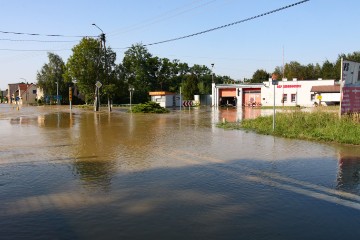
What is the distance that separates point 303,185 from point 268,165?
2351mm

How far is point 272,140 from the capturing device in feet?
52.5

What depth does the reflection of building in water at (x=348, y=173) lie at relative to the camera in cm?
793

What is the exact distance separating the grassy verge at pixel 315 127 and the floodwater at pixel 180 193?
6.69ft

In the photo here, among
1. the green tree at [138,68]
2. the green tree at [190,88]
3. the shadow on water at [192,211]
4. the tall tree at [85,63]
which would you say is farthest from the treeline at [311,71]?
the shadow on water at [192,211]

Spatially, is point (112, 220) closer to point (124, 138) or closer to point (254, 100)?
point (124, 138)

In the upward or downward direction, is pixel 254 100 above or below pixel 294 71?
below

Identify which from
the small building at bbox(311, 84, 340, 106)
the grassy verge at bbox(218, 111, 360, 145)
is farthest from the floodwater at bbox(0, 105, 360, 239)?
the small building at bbox(311, 84, 340, 106)

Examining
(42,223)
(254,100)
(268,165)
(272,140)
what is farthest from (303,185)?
(254,100)

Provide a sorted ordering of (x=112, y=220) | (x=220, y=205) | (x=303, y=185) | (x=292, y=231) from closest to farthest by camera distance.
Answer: (x=292, y=231)
(x=112, y=220)
(x=220, y=205)
(x=303, y=185)

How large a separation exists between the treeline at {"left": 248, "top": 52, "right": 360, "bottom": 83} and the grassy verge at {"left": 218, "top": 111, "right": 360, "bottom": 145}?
70.6m

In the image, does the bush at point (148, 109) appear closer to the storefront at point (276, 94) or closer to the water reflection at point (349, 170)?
the storefront at point (276, 94)

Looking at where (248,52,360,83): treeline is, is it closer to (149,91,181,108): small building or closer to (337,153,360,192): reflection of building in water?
(149,91,181,108): small building

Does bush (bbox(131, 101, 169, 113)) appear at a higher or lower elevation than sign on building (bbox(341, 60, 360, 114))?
lower

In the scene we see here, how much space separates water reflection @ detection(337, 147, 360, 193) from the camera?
26.0 ft
